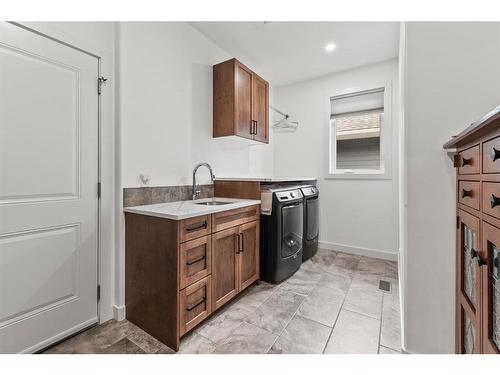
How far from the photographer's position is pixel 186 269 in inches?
59.1

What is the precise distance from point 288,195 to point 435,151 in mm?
1397

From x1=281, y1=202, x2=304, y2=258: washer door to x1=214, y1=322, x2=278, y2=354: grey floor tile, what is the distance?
873 mm

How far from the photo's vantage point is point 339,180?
11.0 feet

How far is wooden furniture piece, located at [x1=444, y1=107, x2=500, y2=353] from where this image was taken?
702 millimetres

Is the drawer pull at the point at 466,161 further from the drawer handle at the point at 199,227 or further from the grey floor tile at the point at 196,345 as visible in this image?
the grey floor tile at the point at 196,345

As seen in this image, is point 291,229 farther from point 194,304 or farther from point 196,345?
point 196,345

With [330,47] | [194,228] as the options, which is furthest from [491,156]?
[330,47]

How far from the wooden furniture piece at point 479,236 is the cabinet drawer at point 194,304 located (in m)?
1.39

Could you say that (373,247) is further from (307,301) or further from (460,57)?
(460,57)

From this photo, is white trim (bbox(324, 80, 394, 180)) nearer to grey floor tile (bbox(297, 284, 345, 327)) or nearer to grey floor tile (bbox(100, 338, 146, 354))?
grey floor tile (bbox(297, 284, 345, 327))

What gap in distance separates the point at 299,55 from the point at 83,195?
2739mm

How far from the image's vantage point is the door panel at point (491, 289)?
2.31 ft

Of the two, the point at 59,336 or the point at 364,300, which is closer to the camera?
the point at 59,336

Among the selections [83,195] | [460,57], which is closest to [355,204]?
[460,57]
